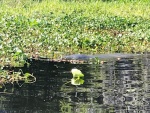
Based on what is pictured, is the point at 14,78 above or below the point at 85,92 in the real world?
above

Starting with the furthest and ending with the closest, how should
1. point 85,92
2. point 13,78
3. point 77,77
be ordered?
1. point 77,77
2. point 13,78
3. point 85,92

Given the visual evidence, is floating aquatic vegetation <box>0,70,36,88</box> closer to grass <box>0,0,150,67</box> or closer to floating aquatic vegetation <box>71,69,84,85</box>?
floating aquatic vegetation <box>71,69,84,85</box>

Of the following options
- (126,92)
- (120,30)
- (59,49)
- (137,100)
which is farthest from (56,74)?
(120,30)

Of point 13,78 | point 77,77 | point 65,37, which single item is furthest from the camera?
point 65,37

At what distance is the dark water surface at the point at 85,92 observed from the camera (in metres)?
6.59

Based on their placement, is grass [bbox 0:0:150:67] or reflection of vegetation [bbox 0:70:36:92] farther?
grass [bbox 0:0:150:67]

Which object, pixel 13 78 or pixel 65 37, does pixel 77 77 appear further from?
pixel 65 37

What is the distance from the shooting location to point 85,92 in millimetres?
7793

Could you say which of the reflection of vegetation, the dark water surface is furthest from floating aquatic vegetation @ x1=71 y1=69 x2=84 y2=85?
the reflection of vegetation

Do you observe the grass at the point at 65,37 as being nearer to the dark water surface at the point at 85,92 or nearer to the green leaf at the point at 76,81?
the dark water surface at the point at 85,92

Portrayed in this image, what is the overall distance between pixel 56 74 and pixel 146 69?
2.60m

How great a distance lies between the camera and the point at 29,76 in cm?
944

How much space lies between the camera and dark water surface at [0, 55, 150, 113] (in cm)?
659

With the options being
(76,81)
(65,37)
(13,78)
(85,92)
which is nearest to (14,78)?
(13,78)
